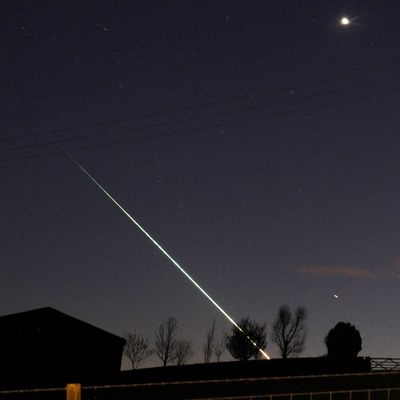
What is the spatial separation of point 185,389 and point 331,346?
2347 centimetres

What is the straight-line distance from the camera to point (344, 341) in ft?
125

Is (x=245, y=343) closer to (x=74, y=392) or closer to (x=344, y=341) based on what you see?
(x=344, y=341)

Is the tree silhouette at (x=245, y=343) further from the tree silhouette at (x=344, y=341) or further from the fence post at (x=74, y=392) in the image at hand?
the fence post at (x=74, y=392)

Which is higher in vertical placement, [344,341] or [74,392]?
[344,341]

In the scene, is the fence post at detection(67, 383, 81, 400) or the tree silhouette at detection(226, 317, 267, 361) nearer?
the fence post at detection(67, 383, 81, 400)

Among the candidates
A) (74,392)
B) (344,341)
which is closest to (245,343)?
(344,341)

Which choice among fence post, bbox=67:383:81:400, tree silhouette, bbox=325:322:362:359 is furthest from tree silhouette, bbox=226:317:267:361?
fence post, bbox=67:383:81:400

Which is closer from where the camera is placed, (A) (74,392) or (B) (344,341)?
(A) (74,392)

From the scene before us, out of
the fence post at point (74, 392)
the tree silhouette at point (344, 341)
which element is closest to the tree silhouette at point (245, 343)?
the tree silhouette at point (344, 341)

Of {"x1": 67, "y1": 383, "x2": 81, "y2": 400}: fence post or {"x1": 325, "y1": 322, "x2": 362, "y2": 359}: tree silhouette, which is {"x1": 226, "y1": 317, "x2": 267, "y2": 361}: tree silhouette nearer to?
{"x1": 325, "y1": 322, "x2": 362, "y2": 359}: tree silhouette

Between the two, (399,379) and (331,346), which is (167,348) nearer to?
(331,346)

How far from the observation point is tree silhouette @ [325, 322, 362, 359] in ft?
125

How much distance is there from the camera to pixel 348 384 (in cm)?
1711

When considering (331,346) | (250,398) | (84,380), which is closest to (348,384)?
(250,398)
